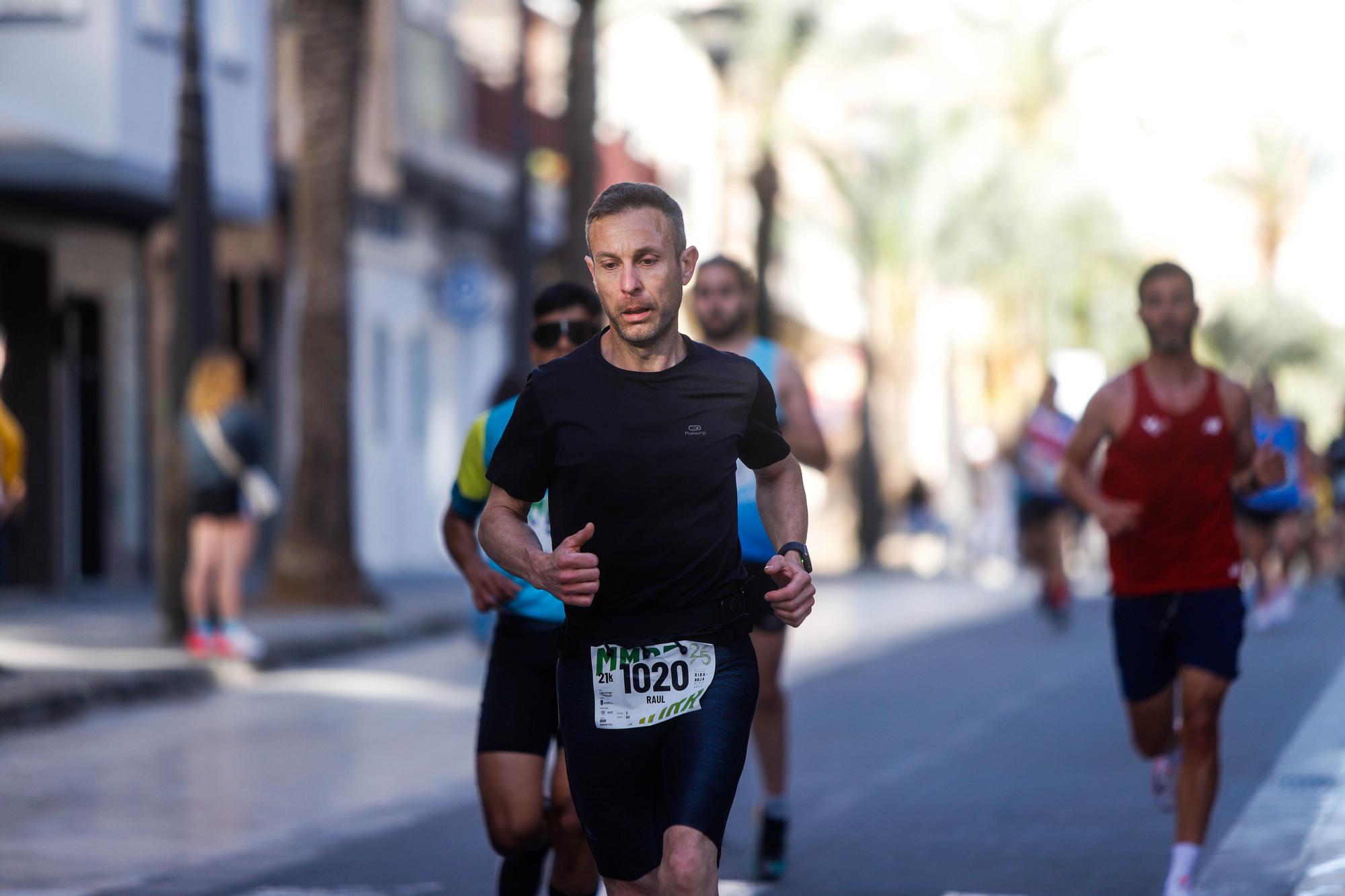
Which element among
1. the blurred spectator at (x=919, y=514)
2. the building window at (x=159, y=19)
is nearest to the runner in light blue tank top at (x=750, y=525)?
the building window at (x=159, y=19)

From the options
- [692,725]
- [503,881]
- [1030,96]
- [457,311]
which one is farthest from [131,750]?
[1030,96]

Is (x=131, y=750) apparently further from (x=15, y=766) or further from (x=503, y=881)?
(x=503, y=881)

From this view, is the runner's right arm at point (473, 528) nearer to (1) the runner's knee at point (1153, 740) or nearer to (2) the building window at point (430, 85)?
(1) the runner's knee at point (1153, 740)

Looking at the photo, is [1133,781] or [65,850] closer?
[65,850]

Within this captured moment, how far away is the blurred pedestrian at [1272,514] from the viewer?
64.0 feet

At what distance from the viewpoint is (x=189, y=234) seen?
17.4 metres

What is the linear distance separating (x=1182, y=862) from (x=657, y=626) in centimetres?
300

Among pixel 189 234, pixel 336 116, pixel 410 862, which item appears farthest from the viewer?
pixel 336 116

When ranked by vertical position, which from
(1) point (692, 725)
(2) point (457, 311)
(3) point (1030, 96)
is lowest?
(1) point (692, 725)

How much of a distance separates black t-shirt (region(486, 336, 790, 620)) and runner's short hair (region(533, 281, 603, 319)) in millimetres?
1673

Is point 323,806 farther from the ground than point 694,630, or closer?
closer

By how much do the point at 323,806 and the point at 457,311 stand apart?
17.5 meters

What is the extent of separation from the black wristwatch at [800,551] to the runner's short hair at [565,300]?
1757 mm

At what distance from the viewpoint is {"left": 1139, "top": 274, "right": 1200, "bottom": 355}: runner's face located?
7.74 meters
